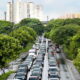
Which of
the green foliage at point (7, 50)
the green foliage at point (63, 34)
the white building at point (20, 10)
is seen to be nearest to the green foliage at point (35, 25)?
the white building at point (20, 10)

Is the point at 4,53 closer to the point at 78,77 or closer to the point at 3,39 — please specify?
the point at 3,39

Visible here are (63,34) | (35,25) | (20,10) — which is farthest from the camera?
(20,10)

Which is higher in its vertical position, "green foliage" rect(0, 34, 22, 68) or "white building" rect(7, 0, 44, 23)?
"white building" rect(7, 0, 44, 23)

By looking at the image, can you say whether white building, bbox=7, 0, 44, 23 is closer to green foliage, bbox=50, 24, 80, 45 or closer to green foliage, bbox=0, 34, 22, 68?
green foliage, bbox=50, 24, 80, 45

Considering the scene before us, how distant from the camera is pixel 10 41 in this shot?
1539 inches

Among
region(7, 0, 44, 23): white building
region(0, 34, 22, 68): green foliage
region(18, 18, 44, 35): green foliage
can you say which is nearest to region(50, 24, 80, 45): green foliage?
region(0, 34, 22, 68): green foliage

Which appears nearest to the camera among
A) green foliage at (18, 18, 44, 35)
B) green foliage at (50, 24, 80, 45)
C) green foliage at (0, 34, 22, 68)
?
green foliage at (0, 34, 22, 68)

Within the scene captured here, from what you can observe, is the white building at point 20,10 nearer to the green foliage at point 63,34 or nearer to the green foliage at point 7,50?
the green foliage at point 63,34

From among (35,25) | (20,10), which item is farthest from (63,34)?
(20,10)

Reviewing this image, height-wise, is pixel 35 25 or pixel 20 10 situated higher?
pixel 20 10

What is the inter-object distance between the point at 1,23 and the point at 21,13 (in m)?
49.0

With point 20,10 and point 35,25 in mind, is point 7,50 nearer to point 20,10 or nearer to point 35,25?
point 35,25

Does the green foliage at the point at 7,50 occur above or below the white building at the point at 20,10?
below

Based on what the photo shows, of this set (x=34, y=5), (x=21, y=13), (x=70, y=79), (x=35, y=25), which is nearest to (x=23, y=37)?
(x=70, y=79)
